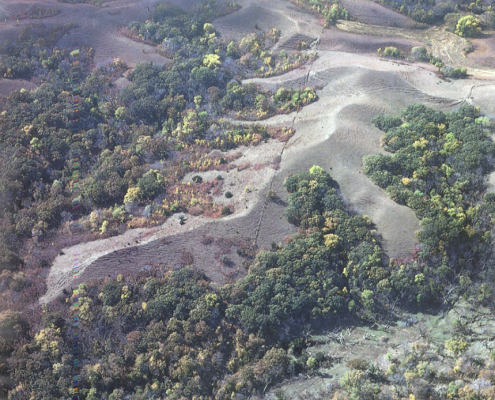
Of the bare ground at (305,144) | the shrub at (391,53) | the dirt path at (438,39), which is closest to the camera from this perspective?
the bare ground at (305,144)

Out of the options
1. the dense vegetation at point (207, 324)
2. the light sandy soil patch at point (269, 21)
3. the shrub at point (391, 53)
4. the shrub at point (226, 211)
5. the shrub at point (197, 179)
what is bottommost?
the dense vegetation at point (207, 324)

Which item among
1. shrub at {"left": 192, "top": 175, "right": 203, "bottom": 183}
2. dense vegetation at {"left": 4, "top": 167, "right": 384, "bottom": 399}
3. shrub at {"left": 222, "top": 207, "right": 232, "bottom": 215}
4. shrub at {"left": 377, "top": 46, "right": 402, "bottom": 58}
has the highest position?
Answer: shrub at {"left": 377, "top": 46, "right": 402, "bottom": 58}

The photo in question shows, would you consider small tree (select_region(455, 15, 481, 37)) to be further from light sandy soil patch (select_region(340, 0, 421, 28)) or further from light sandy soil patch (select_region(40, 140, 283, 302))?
light sandy soil patch (select_region(40, 140, 283, 302))

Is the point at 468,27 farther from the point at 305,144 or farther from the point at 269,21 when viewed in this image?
the point at 305,144

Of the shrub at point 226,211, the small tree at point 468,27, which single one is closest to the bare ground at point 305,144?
the shrub at point 226,211

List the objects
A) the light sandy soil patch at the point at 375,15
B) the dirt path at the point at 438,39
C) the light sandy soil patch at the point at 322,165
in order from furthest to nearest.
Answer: the light sandy soil patch at the point at 375,15, the dirt path at the point at 438,39, the light sandy soil patch at the point at 322,165

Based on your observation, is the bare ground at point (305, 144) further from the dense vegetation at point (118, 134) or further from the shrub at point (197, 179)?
the dense vegetation at point (118, 134)

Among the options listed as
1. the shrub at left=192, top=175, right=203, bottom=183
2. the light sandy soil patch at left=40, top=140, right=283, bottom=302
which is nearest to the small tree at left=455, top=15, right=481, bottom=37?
the light sandy soil patch at left=40, top=140, right=283, bottom=302
